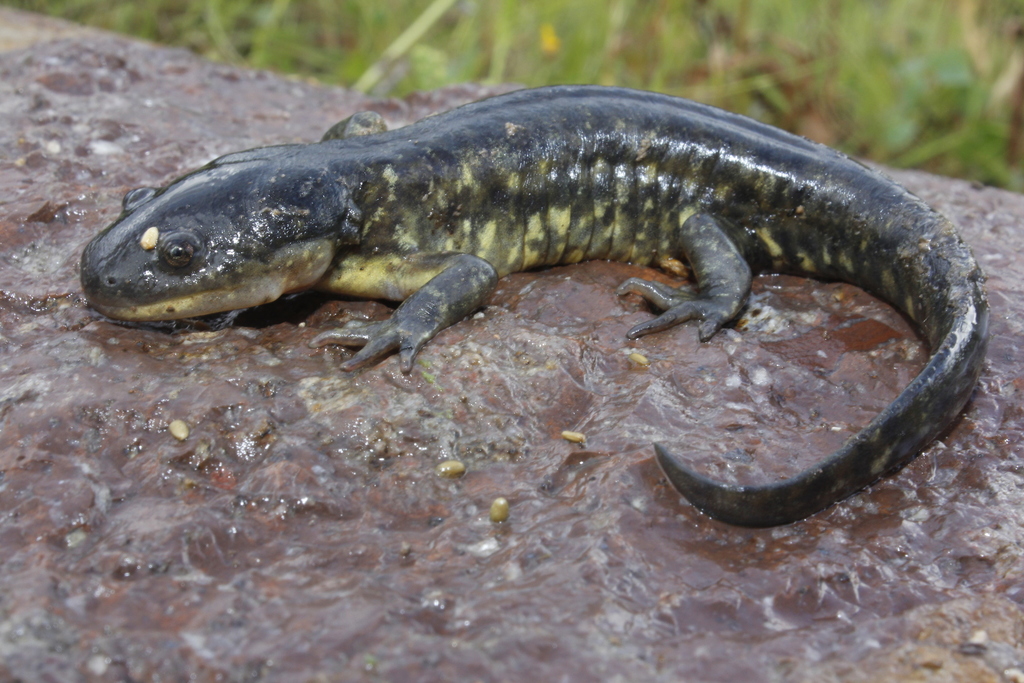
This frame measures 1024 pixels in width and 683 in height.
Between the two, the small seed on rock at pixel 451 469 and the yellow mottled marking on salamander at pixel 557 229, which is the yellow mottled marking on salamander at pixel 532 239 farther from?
the small seed on rock at pixel 451 469

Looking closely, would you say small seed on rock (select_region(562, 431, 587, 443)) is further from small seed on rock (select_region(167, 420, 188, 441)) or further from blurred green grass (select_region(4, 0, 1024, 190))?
blurred green grass (select_region(4, 0, 1024, 190))

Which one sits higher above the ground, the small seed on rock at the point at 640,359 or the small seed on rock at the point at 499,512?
the small seed on rock at the point at 640,359

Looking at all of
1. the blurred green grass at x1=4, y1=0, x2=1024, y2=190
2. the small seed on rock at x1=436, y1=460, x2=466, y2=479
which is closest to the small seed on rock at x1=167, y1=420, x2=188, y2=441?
the small seed on rock at x1=436, y1=460, x2=466, y2=479

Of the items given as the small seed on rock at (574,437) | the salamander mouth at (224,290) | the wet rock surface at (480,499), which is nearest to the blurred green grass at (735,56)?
the wet rock surface at (480,499)

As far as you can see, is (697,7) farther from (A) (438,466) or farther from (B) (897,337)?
(A) (438,466)

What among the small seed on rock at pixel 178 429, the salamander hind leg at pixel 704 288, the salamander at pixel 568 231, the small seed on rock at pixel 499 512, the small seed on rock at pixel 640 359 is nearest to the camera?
the small seed on rock at pixel 499 512

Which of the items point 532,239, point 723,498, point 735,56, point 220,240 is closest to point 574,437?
point 723,498
